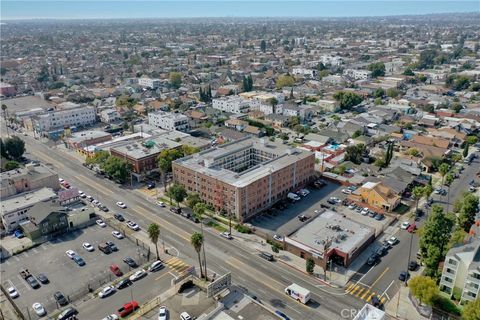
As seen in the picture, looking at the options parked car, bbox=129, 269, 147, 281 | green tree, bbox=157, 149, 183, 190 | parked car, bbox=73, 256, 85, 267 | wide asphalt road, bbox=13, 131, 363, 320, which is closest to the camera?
wide asphalt road, bbox=13, 131, 363, 320

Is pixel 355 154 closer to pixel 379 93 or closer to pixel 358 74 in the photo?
pixel 379 93

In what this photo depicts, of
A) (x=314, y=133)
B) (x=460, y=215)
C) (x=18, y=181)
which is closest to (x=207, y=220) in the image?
(x=18, y=181)

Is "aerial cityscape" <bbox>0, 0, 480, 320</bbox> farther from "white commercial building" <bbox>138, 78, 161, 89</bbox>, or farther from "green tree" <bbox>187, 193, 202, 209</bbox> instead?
"white commercial building" <bbox>138, 78, 161, 89</bbox>

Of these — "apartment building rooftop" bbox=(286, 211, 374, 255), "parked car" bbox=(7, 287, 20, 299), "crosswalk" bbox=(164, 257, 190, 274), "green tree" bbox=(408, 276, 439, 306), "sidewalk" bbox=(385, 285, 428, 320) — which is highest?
"green tree" bbox=(408, 276, 439, 306)

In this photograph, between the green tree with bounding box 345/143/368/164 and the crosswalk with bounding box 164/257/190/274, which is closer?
the crosswalk with bounding box 164/257/190/274

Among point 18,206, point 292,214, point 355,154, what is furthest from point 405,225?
point 18,206

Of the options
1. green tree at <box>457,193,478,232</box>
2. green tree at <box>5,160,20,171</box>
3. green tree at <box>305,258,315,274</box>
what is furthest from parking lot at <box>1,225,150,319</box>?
green tree at <box>457,193,478,232</box>

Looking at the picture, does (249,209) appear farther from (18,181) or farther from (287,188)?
(18,181)

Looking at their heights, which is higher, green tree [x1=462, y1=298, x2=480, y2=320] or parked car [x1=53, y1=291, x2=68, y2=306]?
green tree [x1=462, y1=298, x2=480, y2=320]
